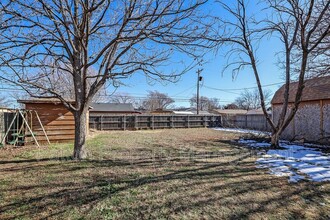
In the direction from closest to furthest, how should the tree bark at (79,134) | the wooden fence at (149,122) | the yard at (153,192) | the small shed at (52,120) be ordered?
the yard at (153,192), the tree bark at (79,134), the small shed at (52,120), the wooden fence at (149,122)

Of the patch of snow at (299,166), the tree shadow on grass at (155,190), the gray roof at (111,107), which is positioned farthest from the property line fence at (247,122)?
the gray roof at (111,107)

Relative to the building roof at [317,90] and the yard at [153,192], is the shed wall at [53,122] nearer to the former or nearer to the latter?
the yard at [153,192]

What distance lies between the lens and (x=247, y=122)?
17.9 metres

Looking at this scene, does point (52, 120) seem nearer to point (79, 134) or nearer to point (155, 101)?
point (79, 134)

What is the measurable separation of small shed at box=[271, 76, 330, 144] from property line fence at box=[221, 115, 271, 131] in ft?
16.1

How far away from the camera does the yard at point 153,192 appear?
247 cm

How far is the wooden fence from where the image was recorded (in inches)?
611

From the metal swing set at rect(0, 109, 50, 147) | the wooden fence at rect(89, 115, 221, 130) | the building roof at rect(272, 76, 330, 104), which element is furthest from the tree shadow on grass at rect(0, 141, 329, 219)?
the wooden fence at rect(89, 115, 221, 130)

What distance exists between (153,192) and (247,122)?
16.7m

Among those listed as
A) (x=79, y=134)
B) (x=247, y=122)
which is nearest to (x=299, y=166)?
(x=79, y=134)

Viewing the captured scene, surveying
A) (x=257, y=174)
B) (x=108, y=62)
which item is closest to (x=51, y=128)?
(x=108, y=62)

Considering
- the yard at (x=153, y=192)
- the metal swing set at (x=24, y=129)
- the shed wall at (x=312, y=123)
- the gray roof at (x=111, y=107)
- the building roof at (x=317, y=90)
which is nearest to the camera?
the yard at (x=153, y=192)

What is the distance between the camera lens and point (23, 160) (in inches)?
207

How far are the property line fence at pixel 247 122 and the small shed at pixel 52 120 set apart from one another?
13.5 metres
